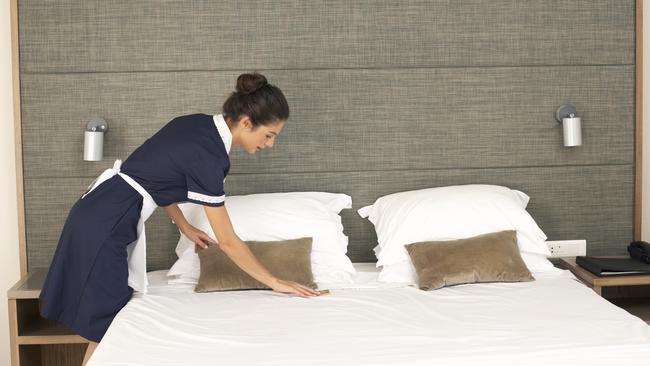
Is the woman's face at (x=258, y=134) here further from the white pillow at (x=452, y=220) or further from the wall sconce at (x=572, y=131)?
the wall sconce at (x=572, y=131)

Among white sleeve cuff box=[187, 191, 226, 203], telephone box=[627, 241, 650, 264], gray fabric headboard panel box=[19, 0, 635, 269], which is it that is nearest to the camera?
white sleeve cuff box=[187, 191, 226, 203]

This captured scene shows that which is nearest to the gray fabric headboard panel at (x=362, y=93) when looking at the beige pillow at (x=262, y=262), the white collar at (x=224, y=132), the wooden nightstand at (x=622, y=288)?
the wooden nightstand at (x=622, y=288)

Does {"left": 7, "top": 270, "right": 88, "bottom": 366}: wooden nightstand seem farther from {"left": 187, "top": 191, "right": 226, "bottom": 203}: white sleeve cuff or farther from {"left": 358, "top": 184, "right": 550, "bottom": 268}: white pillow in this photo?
{"left": 358, "top": 184, "right": 550, "bottom": 268}: white pillow

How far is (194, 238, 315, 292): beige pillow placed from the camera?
9.77 ft

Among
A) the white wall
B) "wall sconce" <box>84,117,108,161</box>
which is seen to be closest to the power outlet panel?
"wall sconce" <box>84,117,108,161</box>

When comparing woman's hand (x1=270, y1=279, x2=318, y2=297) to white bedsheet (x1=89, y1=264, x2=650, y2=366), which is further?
woman's hand (x1=270, y1=279, x2=318, y2=297)

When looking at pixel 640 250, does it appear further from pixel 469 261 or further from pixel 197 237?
pixel 197 237

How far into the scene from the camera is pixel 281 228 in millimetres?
3168

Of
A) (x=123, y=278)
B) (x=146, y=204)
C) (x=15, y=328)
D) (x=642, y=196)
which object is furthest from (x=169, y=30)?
(x=642, y=196)

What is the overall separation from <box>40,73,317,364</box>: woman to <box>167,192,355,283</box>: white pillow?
328 mm

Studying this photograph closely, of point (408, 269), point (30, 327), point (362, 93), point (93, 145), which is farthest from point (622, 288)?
point (30, 327)

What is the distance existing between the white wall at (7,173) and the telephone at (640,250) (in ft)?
8.87

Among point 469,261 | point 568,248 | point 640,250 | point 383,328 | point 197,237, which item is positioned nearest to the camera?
point 383,328

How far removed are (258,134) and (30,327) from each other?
4.40ft
